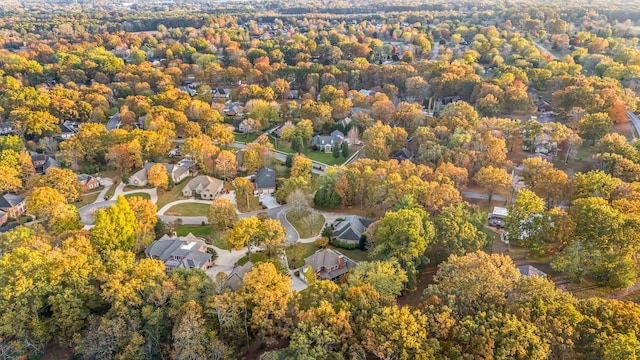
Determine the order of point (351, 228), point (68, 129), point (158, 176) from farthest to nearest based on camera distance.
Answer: point (68, 129) → point (158, 176) → point (351, 228)

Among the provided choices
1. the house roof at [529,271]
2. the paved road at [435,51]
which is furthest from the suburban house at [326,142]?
the paved road at [435,51]

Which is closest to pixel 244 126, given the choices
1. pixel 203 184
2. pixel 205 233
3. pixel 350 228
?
pixel 203 184

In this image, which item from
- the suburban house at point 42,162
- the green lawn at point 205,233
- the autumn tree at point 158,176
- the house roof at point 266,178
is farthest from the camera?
the suburban house at point 42,162

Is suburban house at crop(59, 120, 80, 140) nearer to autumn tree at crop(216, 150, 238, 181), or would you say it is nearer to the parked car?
autumn tree at crop(216, 150, 238, 181)

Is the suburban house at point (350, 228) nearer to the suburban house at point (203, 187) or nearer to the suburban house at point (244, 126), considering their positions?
the suburban house at point (203, 187)

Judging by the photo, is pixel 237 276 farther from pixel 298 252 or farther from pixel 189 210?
pixel 189 210

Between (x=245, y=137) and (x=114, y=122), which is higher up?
(x=114, y=122)

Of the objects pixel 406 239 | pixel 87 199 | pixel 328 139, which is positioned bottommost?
pixel 87 199
